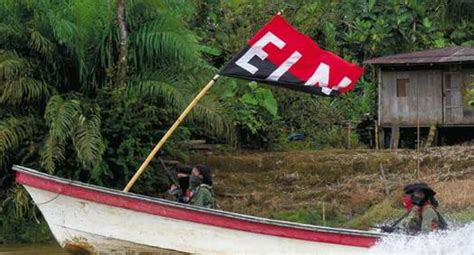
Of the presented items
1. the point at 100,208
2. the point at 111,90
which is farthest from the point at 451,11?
the point at 100,208

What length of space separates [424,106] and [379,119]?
1.13 m

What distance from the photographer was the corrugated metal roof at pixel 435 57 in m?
22.5

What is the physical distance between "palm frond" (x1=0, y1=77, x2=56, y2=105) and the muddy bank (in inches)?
154

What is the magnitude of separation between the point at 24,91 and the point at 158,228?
5424 millimetres

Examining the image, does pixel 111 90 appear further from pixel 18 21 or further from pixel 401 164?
pixel 401 164

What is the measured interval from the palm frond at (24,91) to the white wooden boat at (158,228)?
4.11 metres

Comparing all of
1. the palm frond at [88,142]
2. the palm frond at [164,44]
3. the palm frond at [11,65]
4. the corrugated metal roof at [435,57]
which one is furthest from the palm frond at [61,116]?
the corrugated metal roof at [435,57]

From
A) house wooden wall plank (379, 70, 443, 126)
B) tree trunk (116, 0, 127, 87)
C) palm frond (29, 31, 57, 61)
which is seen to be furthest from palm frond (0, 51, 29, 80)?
house wooden wall plank (379, 70, 443, 126)

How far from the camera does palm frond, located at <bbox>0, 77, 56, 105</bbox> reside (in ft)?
50.0

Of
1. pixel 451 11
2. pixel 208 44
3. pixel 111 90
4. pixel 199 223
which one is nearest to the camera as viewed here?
pixel 199 223

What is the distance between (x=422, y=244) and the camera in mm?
10047

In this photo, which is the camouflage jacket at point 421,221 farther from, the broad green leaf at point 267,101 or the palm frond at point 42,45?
the broad green leaf at point 267,101

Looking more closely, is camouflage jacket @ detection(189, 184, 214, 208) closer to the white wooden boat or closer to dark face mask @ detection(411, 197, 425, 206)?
the white wooden boat

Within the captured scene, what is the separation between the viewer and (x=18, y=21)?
16.1 metres
